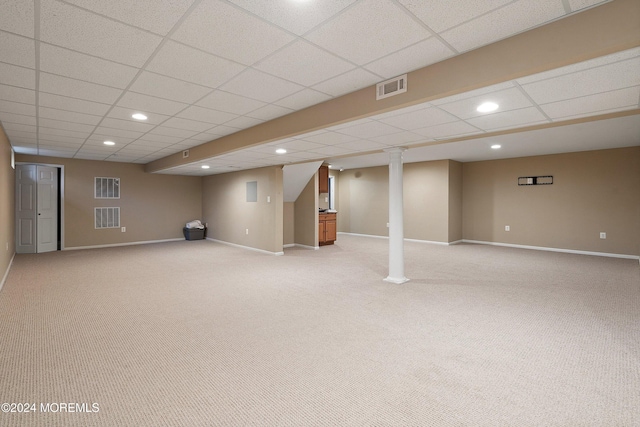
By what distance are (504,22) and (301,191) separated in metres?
6.98

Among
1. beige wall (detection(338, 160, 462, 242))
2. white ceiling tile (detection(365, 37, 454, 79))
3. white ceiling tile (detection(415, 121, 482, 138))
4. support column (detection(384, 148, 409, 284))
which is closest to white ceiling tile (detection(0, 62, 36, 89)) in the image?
white ceiling tile (detection(365, 37, 454, 79))

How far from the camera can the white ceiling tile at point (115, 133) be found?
4.77 metres

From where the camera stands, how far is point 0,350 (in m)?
2.69

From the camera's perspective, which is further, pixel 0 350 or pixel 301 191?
pixel 301 191

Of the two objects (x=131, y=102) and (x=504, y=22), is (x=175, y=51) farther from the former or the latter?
(x=504, y=22)

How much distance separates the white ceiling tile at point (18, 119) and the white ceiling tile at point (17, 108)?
0.56 feet

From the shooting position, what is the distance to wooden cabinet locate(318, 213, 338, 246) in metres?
8.67

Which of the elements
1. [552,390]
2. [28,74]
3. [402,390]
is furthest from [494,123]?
[28,74]

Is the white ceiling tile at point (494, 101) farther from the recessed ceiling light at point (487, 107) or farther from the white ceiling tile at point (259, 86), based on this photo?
the white ceiling tile at point (259, 86)

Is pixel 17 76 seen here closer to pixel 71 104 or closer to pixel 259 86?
pixel 71 104

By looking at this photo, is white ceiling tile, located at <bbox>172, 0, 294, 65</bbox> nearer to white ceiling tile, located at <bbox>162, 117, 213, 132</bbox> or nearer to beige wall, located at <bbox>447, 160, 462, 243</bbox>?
white ceiling tile, located at <bbox>162, 117, 213, 132</bbox>

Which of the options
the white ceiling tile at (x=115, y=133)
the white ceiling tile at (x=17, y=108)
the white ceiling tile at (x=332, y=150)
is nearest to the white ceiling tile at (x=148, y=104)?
the white ceiling tile at (x=17, y=108)

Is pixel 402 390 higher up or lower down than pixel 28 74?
lower down

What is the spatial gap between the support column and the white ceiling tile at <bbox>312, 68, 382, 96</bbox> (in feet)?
6.95
